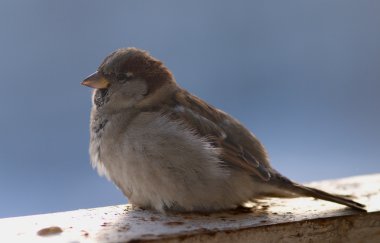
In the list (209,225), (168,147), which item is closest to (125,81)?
(168,147)

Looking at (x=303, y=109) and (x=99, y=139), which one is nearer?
(x=99, y=139)

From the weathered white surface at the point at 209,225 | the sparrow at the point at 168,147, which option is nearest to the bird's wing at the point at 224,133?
the sparrow at the point at 168,147

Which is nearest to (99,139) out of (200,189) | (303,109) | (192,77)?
(200,189)

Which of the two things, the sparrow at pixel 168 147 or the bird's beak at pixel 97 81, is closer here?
the sparrow at pixel 168 147

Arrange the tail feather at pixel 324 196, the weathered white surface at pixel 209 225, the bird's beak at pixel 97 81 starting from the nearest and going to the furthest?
1. the weathered white surface at pixel 209 225
2. the tail feather at pixel 324 196
3. the bird's beak at pixel 97 81

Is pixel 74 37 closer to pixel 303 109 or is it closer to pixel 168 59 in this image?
pixel 168 59

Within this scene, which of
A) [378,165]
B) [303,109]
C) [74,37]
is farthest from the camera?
[303,109]

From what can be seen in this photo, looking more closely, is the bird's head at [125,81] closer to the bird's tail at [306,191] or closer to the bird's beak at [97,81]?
the bird's beak at [97,81]
